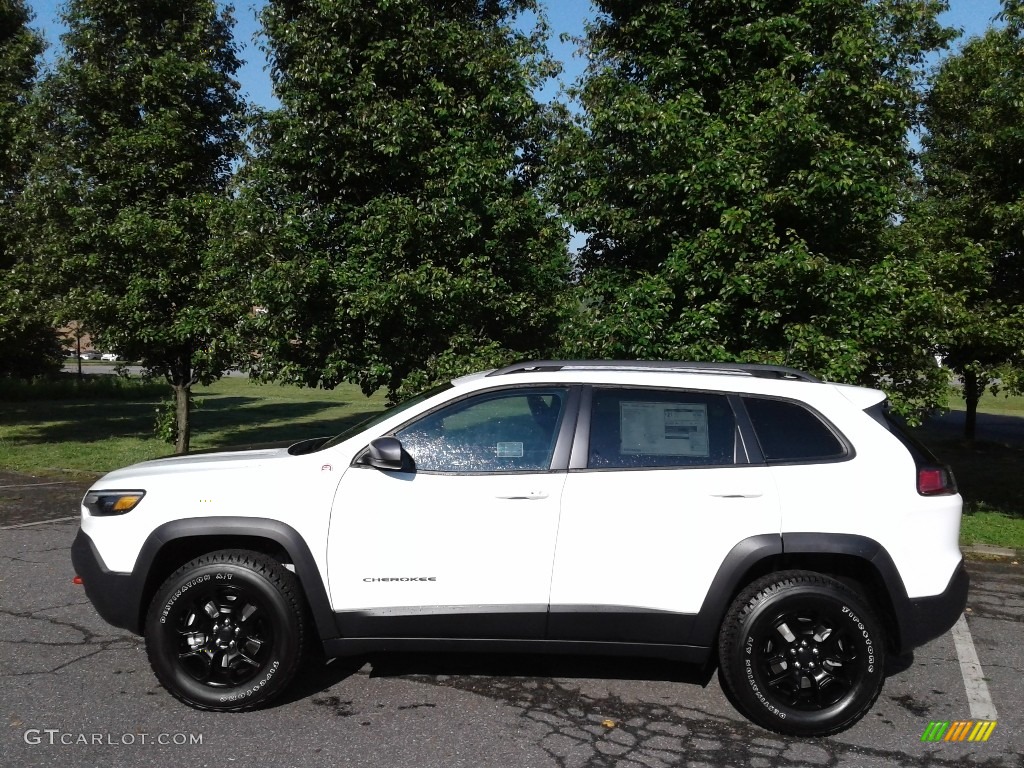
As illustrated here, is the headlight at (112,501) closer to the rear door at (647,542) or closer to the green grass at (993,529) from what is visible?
the rear door at (647,542)

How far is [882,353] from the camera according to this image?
8469mm

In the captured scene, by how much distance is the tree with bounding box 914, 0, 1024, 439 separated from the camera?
9281 mm

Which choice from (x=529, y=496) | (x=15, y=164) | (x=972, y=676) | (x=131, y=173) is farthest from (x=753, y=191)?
(x=15, y=164)

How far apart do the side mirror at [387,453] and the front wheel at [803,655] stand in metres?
1.74

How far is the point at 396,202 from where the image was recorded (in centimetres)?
906

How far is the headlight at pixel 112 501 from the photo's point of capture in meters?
4.61

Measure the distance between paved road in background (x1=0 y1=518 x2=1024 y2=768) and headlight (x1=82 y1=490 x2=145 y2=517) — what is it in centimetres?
94

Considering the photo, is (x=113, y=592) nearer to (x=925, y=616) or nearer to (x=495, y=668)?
(x=495, y=668)

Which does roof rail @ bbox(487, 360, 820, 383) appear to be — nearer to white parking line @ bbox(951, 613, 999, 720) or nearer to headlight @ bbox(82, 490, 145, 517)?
white parking line @ bbox(951, 613, 999, 720)

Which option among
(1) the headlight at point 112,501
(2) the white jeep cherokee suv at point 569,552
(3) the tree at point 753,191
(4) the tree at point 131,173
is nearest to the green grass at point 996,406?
(3) the tree at point 753,191

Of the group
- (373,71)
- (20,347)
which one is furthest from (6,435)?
(373,71)

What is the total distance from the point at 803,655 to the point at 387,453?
219cm

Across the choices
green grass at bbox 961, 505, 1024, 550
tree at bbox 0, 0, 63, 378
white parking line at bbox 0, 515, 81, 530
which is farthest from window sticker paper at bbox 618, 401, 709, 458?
tree at bbox 0, 0, 63, 378

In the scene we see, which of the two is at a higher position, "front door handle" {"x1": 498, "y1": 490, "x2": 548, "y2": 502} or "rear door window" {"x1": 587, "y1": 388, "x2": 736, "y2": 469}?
"rear door window" {"x1": 587, "y1": 388, "x2": 736, "y2": 469}
